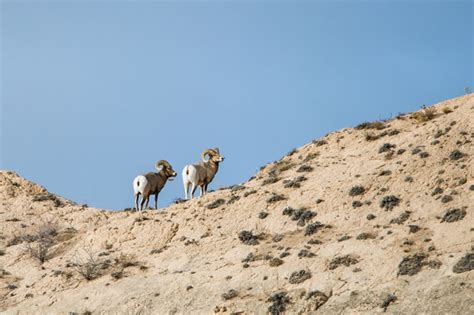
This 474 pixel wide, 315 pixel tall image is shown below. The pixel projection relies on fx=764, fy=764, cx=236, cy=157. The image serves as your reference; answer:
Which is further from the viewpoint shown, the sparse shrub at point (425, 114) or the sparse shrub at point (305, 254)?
the sparse shrub at point (425, 114)

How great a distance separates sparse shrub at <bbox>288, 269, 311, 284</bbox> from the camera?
29.3m

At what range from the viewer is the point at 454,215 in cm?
3056

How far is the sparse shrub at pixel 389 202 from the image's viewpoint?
33.6m

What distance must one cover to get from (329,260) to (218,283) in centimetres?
455

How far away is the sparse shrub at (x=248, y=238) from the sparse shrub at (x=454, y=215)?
831 centimetres

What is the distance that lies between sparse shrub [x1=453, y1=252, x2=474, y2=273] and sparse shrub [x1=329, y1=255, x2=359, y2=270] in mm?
4245

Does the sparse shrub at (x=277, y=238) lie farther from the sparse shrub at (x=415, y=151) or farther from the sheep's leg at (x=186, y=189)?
the sparse shrub at (x=415, y=151)

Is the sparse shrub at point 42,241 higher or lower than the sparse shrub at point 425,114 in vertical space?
lower

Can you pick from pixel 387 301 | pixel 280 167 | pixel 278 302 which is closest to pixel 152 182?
pixel 280 167

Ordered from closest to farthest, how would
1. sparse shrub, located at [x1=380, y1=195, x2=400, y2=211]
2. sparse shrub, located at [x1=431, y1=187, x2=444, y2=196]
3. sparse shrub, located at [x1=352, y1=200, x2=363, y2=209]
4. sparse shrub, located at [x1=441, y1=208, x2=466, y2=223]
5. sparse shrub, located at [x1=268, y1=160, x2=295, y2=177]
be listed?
sparse shrub, located at [x1=441, y1=208, x2=466, y2=223], sparse shrub, located at [x1=431, y1=187, x2=444, y2=196], sparse shrub, located at [x1=380, y1=195, x2=400, y2=211], sparse shrub, located at [x1=352, y1=200, x2=363, y2=209], sparse shrub, located at [x1=268, y1=160, x2=295, y2=177]

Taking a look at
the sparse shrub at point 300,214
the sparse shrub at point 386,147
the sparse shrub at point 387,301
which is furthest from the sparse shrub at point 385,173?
the sparse shrub at point 387,301

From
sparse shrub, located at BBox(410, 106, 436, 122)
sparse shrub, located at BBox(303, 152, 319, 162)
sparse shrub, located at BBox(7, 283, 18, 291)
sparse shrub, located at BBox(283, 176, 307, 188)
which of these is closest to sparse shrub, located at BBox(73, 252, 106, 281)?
sparse shrub, located at BBox(7, 283, 18, 291)

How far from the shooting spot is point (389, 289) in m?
26.7

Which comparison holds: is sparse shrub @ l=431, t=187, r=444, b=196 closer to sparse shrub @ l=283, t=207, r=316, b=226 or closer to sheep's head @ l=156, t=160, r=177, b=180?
sparse shrub @ l=283, t=207, r=316, b=226
